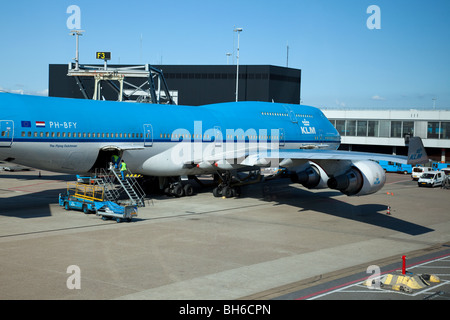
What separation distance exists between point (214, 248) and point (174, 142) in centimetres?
1303

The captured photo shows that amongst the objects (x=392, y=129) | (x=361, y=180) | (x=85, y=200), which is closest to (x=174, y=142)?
(x=85, y=200)

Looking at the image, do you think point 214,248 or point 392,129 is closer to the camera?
point 214,248

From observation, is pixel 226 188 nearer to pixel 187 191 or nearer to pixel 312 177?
pixel 187 191

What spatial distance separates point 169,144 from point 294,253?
1412 cm

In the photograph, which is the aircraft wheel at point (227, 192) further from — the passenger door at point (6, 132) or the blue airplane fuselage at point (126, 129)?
the passenger door at point (6, 132)

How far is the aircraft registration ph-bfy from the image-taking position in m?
24.4

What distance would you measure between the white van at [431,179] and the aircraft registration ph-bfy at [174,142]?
488 inches

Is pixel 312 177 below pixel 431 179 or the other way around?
the other way around

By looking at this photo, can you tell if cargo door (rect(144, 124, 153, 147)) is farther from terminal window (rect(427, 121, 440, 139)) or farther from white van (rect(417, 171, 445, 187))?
terminal window (rect(427, 121, 440, 139))

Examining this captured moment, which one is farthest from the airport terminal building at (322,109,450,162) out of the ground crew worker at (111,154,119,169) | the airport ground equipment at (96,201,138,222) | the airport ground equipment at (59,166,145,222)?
the airport ground equipment at (96,201,138,222)

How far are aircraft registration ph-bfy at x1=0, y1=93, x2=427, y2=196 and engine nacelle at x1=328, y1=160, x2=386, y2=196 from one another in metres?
0.05

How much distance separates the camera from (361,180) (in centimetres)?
2488

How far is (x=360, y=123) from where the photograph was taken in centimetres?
7156

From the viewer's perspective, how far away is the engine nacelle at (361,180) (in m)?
24.8
